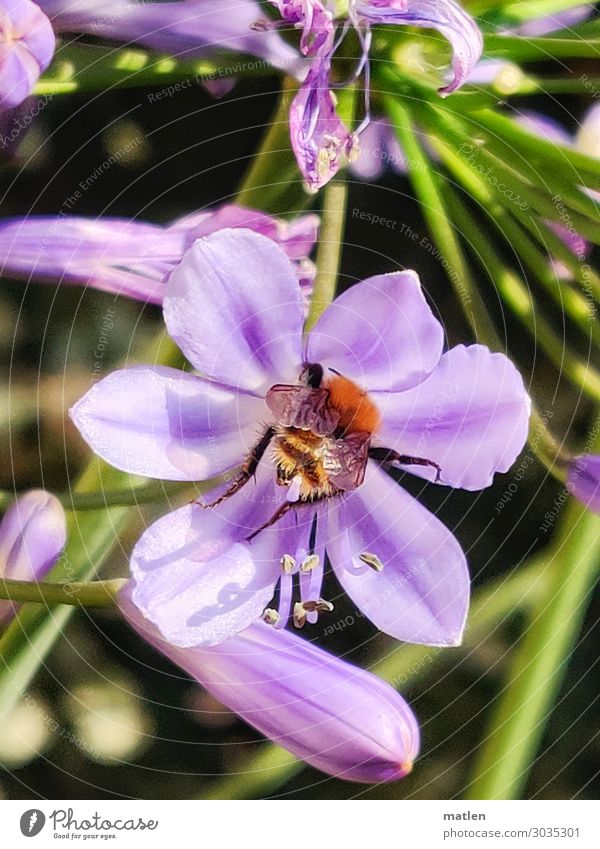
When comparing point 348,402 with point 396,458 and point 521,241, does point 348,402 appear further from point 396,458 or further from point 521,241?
point 521,241

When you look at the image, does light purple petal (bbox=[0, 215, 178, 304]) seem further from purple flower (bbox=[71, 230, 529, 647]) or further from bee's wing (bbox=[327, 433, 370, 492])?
bee's wing (bbox=[327, 433, 370, 492])

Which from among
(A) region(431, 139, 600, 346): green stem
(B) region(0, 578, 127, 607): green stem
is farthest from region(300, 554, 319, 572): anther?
(A) region(431, 139, 600, 346): green stem

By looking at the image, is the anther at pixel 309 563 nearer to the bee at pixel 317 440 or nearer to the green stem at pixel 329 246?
the bee at pixel 317 440

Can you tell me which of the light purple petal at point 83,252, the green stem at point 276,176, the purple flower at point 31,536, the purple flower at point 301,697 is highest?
the green stem at point 276,176

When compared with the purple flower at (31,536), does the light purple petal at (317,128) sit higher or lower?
higher

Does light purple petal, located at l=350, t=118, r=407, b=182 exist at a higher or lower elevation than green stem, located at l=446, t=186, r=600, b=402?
higher

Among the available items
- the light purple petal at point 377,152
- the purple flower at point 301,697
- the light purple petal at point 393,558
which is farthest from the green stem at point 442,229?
the purple flower at point 301,697

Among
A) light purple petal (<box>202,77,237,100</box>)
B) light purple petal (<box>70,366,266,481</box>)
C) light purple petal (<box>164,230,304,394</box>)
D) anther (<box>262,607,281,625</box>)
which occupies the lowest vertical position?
anther (<box>262,607,281,625</box>)

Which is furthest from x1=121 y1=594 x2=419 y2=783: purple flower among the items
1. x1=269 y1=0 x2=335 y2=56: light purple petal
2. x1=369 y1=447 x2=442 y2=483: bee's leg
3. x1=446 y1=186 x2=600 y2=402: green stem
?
x1=269 y1=0 x2=335 y2=56: light purple petal
